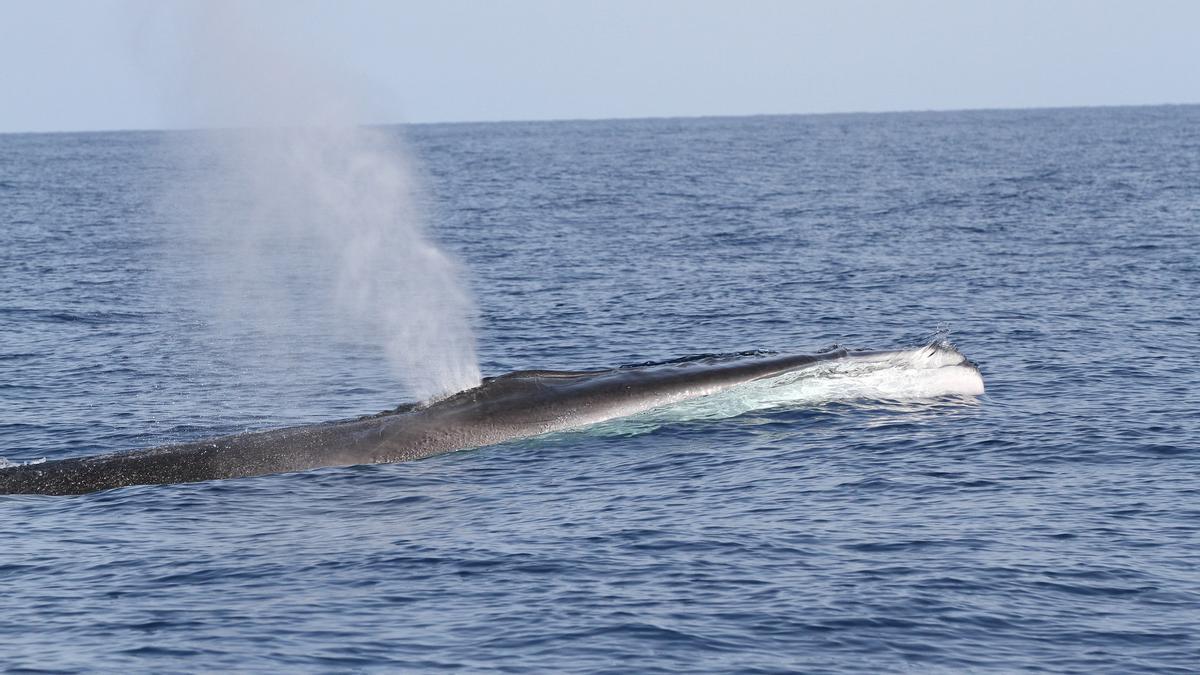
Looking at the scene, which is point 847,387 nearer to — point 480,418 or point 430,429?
point 480,418

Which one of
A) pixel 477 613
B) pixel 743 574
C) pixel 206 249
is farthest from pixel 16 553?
pixel 206 249

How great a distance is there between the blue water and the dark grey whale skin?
70 cm

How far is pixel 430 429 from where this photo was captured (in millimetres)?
29984

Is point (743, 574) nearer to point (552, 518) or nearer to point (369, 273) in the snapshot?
point (552, 518)

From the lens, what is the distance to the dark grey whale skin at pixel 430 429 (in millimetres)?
27969

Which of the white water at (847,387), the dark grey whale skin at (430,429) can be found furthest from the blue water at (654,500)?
the dark grey whale skin at (430,429)

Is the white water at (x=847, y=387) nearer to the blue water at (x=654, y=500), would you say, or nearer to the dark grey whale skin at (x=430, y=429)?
the dark grey whale skin at (x=430, y=429)

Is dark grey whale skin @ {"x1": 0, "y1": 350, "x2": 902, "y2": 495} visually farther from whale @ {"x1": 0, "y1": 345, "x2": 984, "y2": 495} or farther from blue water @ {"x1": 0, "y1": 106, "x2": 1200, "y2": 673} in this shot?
blue water @ {"x1": 0, "y1": 106, "x2": 1200, "y2": 673}

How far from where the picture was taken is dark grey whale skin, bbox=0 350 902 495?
28.0 metres

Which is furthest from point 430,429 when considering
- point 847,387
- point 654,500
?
point 847,387

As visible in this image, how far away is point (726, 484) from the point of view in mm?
26719

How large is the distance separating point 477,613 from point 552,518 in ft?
16.0

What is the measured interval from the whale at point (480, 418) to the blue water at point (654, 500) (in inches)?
28.2

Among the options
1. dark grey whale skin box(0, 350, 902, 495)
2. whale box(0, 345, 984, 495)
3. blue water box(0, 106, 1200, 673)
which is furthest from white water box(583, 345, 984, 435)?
blue water box(0, 106, 1200, 673)
